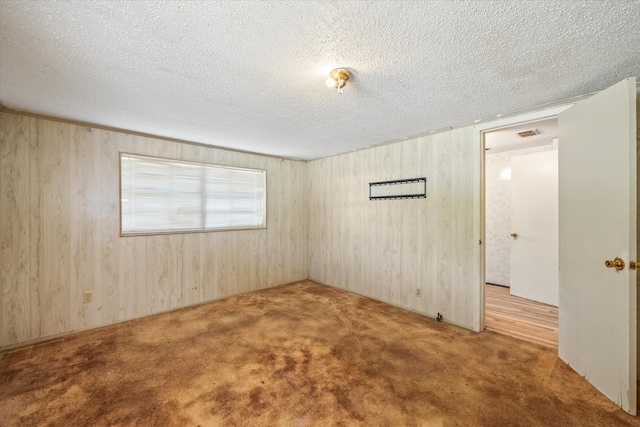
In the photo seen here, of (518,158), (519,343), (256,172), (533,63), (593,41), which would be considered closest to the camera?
(593,41)

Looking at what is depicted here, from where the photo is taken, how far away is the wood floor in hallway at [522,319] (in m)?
2.64

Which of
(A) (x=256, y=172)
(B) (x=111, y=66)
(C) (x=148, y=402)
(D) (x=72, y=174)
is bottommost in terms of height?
(C) (x=148, y=402)

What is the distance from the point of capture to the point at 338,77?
1.75 meters

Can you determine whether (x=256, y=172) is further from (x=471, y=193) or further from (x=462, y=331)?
(x=462, y=331)

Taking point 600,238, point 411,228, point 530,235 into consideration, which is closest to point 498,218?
point 530,235

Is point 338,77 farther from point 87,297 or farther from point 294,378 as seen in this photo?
point 87,297

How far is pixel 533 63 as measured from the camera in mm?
1648

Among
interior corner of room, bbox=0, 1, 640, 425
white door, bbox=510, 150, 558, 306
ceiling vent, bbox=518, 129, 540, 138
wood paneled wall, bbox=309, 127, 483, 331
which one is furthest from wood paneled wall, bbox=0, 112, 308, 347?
white door, bbox=510, 150, 558, 306

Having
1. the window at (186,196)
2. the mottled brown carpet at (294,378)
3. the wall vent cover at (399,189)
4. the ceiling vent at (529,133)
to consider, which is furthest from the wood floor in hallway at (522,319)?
the window at (186,196)

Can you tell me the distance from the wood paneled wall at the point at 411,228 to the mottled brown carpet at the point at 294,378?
Answer: 1.54 ft

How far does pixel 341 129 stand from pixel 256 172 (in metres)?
1.82

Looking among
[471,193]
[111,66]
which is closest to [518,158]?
[471,193]

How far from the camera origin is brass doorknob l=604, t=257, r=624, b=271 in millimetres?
1657

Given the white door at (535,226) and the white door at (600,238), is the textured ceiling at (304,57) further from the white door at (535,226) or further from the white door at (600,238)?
the white door at (535,226)
